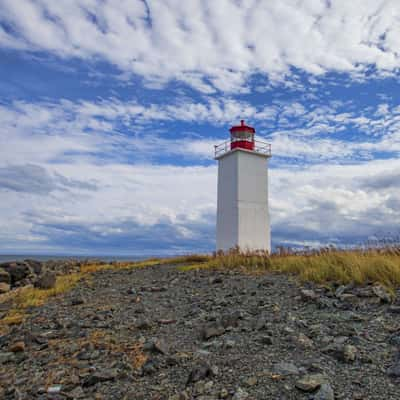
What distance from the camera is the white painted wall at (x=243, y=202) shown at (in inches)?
733

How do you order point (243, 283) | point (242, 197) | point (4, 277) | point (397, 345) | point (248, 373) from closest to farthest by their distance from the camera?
point (248, 373)
point (397, 345)
point (243, 283)
point (4, 277)
point (242, 197)

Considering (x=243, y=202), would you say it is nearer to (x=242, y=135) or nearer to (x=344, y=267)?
(x=242, y=135)

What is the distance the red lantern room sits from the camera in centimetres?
2009

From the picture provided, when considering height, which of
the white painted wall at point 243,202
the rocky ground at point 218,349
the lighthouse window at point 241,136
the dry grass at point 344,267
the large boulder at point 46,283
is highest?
the lighthouse window at point 241,136

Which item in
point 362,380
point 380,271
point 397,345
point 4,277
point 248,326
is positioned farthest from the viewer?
point 4,277

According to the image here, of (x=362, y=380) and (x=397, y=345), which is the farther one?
(x=397, y=345)

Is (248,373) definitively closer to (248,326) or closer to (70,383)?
(248,326)

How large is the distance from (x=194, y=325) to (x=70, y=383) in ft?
6.69

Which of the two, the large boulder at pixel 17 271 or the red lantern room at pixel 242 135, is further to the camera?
the red lantern room at pixel 242 135

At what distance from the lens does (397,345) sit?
12.7 feet

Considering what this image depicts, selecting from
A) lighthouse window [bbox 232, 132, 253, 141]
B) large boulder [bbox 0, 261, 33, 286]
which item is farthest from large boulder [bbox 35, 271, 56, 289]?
lighthouse window [bbox 232, 132, 253, 141]

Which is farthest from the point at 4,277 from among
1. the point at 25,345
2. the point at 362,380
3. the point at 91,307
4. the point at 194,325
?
the point at 362,380

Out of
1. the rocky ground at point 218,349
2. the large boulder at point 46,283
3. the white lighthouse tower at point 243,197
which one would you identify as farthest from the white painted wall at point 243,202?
the rocky ground at point 218,349

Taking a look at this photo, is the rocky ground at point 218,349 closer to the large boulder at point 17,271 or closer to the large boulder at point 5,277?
the large boulder at point 5,277
